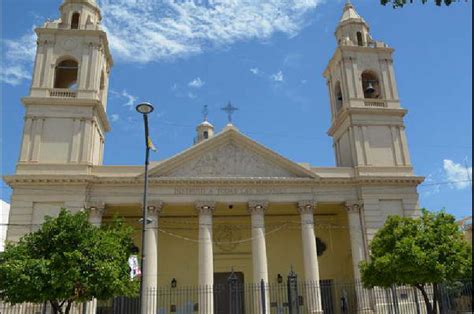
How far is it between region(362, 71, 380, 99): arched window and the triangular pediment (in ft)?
28.3

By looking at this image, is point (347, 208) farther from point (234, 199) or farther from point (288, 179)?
point (234, 199)

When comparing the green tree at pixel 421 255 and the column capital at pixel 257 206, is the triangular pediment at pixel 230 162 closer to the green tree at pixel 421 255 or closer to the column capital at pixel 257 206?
the column capital at pixel 257 206

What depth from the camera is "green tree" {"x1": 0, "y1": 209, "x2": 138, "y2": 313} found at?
17.1 m

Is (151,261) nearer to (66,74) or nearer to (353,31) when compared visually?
(66,74)

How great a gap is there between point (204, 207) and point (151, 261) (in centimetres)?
428

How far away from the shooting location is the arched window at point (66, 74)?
3123 centimetres

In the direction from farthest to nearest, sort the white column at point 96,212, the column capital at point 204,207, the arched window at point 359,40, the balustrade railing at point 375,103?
1. the arched window at point 359,40
2. the balustrade railing at point 375,103
3. the column capital at point 204,207
4. the white column at point 96,212

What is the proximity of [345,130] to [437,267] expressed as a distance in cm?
1418

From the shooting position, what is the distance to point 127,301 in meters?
26.1

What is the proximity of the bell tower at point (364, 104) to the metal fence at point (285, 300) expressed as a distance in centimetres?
781

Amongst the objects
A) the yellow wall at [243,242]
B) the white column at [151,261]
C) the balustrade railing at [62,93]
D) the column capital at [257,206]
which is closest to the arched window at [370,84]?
the yellow wall at [243,242]

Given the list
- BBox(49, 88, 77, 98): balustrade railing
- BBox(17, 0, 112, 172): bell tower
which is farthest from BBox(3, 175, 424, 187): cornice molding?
BBox(49, 88, 77, 98): balustrade railing

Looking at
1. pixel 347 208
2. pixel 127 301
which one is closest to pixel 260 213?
pixel 347 208

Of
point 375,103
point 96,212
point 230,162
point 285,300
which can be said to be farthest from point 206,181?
point 375,103
